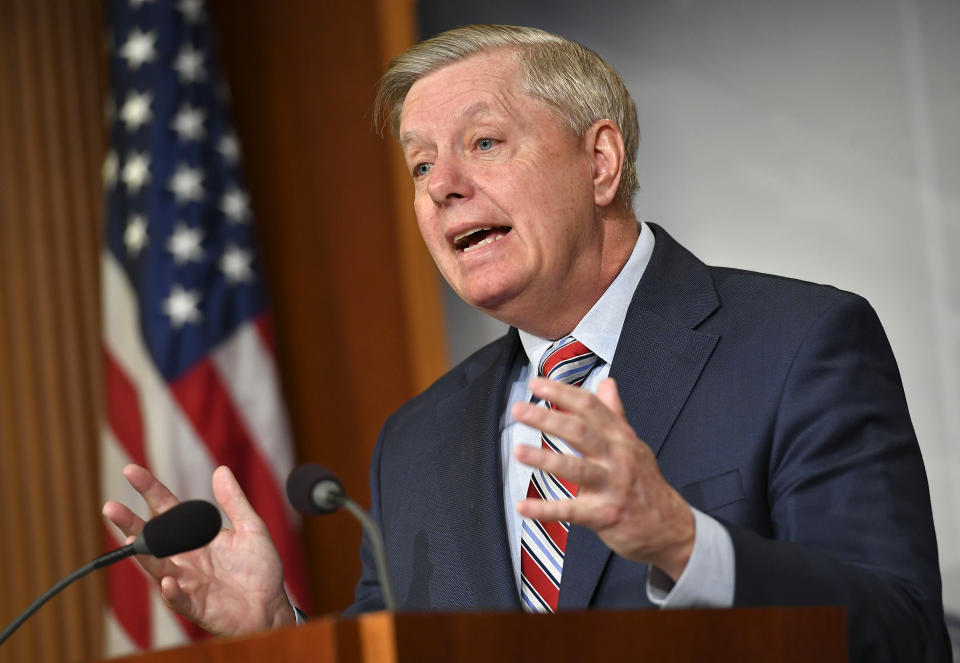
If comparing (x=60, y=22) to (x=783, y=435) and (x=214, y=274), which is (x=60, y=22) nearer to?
(x=214, y=274)

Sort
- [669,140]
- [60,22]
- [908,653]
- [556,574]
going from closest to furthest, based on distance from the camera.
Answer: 1. [908,653]
2. [556,574]
3. [669,140]
4. [60,22]

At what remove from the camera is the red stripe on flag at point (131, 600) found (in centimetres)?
343

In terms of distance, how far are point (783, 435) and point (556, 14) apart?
1.85 meters

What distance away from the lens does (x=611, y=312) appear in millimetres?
2039

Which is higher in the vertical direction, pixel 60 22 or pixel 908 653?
pixel 60 22

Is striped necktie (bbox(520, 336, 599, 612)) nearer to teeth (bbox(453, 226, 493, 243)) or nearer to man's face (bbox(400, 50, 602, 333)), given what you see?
man's face (bbox(400, 50, 602, 333))

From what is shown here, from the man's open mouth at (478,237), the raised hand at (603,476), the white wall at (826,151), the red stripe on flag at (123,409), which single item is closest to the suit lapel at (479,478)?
the man's open mouth at (478,237)

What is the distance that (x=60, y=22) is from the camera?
3.89 meters

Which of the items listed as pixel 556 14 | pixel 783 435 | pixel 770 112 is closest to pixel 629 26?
pixel 556 14

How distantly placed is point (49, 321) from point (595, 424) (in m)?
3.02

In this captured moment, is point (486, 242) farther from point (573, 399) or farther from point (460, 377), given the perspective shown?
point (573, 399)

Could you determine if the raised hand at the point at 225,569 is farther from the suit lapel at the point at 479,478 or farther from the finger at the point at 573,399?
the finger at the point at 573,399

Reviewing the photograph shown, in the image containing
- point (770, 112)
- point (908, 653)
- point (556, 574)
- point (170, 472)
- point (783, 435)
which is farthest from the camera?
point (170, 472)

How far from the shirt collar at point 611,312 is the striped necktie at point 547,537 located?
3 centimetres
